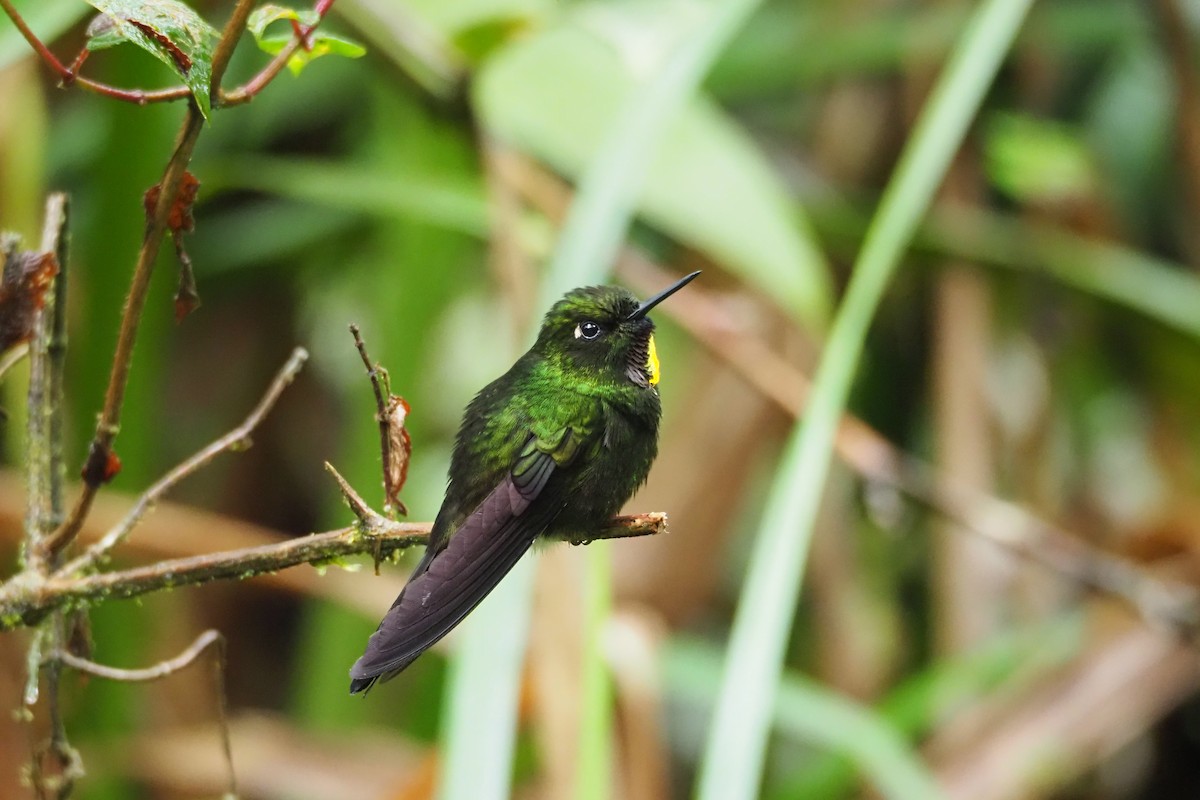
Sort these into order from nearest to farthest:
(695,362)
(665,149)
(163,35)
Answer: (163,35) < (665,149) < (695,362)

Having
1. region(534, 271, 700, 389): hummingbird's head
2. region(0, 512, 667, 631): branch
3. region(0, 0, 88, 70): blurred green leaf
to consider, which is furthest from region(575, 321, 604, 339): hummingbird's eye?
region(0, 0, 88, 70): blurred green leaf

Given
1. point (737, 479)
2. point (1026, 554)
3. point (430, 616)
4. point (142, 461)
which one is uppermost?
point (737, 479)

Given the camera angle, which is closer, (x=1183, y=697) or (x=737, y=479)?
(x=1183, y=697)

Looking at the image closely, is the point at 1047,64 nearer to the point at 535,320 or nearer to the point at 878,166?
the point at 878,166

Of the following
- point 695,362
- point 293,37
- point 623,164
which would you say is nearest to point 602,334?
point 293,37

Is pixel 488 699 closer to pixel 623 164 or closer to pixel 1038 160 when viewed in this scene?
pixel 623 164

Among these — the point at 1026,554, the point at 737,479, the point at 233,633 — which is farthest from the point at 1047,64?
the point at 233,633

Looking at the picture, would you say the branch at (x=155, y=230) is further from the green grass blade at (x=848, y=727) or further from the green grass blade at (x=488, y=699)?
the green grass blade at (x=848, y=727)
